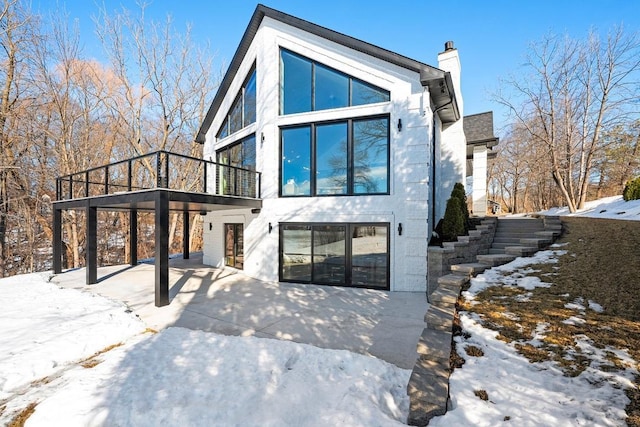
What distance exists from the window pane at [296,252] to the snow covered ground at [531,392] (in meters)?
6.02

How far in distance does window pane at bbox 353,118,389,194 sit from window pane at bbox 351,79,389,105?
581 mm

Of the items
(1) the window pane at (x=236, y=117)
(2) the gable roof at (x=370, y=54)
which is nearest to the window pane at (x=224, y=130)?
(1) the window pane at (x=236, y=117)

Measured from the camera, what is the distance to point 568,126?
14.9 meters

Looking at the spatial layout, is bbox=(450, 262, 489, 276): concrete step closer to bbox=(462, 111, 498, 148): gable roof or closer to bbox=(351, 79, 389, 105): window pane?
bbox=(351, 79, 389, 105): window pane

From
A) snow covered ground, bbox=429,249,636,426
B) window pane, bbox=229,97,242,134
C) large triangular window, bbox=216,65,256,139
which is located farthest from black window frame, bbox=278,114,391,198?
snow covered ground, bbox=429,249,636,426

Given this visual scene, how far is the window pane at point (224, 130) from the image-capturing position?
12.5 meters

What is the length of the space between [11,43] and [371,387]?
19.7 metres

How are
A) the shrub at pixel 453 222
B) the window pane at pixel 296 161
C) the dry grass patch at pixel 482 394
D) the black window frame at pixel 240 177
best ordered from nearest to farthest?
1. the dry grass patch at pixel 482 394
2. the shrub at pixel 453 222
3. the window pane at pixel 296 161
4. the black window frame at pixel 240 177

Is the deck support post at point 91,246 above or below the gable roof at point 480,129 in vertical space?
below

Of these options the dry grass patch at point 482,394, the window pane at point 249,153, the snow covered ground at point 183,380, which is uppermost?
the window pane at point 249,153

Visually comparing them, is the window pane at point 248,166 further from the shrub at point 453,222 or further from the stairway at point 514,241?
the stairway at point 514,241

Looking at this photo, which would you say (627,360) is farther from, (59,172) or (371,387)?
(59,172)

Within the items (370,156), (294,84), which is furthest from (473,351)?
(294,84)

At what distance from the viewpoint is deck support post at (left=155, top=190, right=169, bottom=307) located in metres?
6.50
